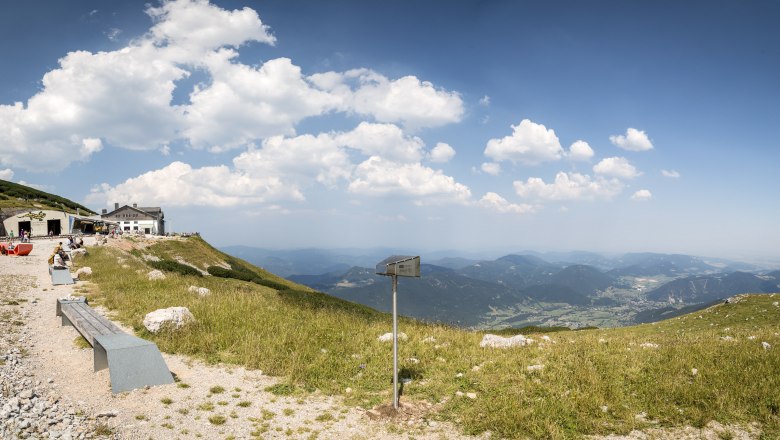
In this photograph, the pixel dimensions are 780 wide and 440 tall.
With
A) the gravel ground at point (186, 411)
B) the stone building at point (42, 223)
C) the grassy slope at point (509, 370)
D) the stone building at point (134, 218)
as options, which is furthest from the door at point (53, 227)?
the gravel ground at point (186, 411)

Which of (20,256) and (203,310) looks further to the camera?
(20,256)

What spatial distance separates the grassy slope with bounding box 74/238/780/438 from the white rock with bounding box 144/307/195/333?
13.4 inches

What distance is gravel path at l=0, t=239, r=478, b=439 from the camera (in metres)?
7.03

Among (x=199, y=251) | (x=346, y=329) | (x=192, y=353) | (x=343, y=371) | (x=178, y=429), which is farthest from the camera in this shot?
(x=199, y=251)

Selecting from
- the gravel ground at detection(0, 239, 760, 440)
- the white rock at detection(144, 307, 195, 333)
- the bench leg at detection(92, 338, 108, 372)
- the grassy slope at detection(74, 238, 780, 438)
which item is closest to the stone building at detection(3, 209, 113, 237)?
the grassy slope at detection(74, 238, 780, 438)

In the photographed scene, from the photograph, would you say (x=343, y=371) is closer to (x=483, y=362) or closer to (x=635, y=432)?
(x=483, y=362)

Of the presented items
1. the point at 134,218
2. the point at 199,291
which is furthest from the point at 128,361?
the point at 134,218

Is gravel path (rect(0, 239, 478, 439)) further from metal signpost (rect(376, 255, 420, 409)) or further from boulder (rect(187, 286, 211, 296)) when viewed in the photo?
boulder (rect(187, 286, 211, 296))

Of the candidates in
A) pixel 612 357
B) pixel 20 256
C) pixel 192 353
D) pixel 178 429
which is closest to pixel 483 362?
pixel 612 357

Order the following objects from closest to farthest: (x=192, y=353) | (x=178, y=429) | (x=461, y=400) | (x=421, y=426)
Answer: (x=178, y=429) < (x=421, y=426) < (x=461, y=400) < (x=192, y=353)

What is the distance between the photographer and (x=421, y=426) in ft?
25.6

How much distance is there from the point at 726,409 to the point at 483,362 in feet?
17.3

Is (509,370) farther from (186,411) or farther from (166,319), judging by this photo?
(166,319)

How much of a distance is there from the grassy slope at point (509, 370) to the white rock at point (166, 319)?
1.12 ft
